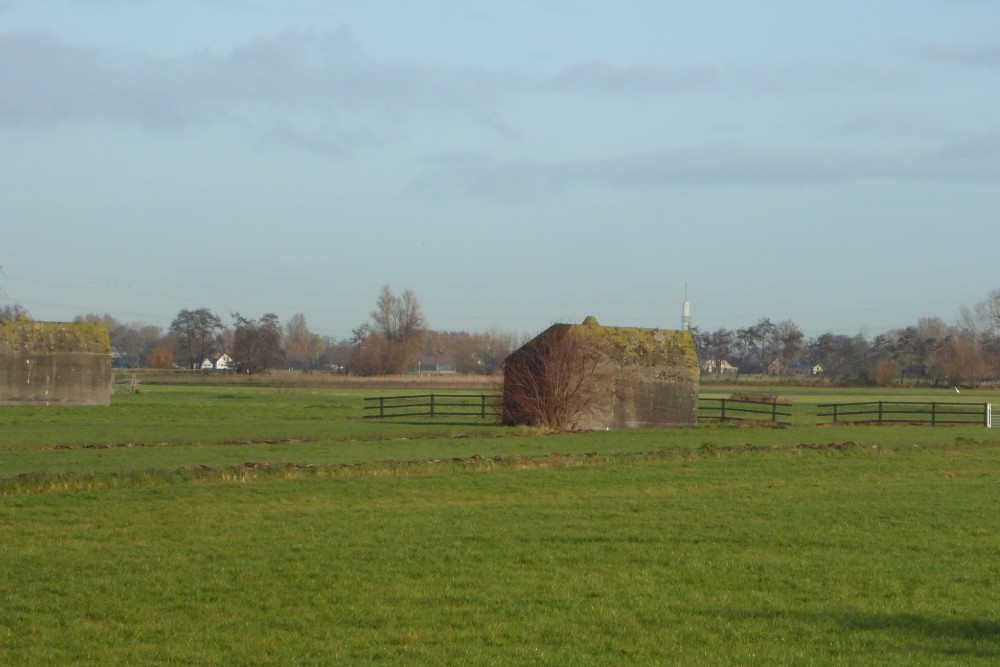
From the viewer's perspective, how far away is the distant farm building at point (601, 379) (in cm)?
4419

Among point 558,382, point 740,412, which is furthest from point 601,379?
point 740,412

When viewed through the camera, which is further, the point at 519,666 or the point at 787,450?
the point at 787,450

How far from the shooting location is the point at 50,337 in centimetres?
5759

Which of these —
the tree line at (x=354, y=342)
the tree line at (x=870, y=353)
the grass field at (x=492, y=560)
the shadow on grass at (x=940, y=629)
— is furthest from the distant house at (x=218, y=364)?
the shadow on grass at (x=940, y=629)

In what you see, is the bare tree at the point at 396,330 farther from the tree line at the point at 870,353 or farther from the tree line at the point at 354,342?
the tree line at the point at 870,353

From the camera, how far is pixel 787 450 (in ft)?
105

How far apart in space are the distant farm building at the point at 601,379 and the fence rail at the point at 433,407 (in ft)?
6.19

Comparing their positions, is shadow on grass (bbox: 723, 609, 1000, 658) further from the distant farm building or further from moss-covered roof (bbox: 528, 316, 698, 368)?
moss-covered roof (bbox: 528, 316, 698, 368)

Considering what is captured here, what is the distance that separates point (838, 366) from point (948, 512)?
151131mm


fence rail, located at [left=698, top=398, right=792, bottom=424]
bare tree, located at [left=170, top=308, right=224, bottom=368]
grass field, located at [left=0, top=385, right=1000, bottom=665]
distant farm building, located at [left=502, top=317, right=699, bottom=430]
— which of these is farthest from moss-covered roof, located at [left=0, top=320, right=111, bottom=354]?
bare tree, located at [left=170, top=308, right=224, bottom=368]

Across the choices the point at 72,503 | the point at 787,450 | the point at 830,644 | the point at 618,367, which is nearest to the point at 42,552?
the point at 72,503

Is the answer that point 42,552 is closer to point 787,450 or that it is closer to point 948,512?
point 948,512

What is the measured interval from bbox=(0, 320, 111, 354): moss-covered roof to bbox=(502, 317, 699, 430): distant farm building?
997 inches

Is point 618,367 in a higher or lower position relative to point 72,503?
higher
